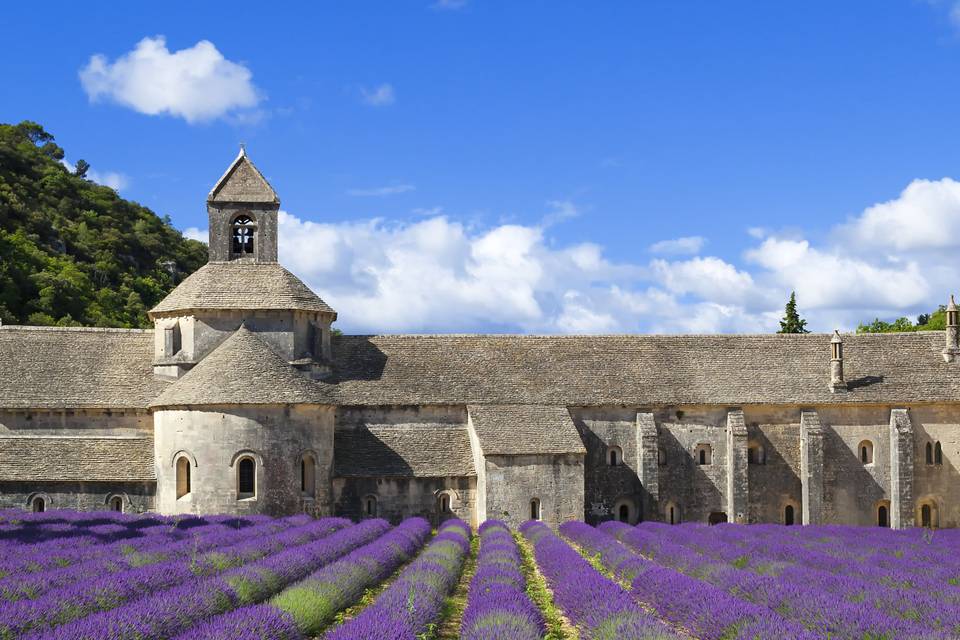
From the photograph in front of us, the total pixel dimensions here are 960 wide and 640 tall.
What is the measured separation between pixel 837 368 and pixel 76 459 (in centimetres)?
3106

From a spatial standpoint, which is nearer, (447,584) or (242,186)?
(447,584)

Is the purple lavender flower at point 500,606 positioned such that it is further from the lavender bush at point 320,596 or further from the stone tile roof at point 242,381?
the stone tile roof at point 242,381

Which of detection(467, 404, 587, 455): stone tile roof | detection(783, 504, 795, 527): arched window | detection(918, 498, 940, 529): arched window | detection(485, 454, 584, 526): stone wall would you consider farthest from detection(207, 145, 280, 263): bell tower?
detection(918, 498, 940, 529): arched window

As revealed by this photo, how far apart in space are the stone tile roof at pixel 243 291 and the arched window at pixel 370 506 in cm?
807

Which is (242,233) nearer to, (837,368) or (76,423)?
(76,423)

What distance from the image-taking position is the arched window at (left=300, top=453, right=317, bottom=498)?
4016 centimetres

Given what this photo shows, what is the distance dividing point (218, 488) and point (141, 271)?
65398 millimetres

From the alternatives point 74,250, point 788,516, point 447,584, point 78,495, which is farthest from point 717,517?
point 74,250

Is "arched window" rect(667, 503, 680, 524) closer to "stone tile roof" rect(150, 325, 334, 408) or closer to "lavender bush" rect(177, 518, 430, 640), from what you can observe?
"stone tile roof" rect(150, 325, 334, 408)

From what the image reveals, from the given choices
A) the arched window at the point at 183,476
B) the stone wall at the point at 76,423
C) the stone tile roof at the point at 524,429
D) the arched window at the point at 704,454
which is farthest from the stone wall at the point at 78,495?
the arched window at the point at 704,454

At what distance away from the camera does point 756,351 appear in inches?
1902

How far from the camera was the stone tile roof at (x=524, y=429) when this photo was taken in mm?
41125

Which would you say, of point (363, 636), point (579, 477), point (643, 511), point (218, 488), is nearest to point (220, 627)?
point (363, 636)

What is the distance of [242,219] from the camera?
46562 millimetres
